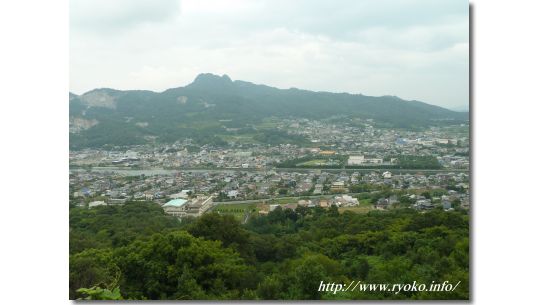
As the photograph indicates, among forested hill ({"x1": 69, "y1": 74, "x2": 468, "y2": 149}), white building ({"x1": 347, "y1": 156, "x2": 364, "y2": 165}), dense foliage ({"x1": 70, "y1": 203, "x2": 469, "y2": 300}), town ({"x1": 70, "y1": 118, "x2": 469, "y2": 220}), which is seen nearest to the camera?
dense foliage ({"x1": 70, "y1": 203, "x2": 469, "y2": 300})

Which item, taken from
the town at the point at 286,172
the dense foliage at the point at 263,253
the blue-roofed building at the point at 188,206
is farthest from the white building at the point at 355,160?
the blue-roofed building at the point at 188,206

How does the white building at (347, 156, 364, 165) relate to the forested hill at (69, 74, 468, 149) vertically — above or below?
below

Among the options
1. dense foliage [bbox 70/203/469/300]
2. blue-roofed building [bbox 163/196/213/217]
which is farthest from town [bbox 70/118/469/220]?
dense foliage [bbox 70/203/469/300]

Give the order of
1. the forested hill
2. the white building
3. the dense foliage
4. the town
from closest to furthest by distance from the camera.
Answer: the dense foliage
the town
the white building
the forested hill

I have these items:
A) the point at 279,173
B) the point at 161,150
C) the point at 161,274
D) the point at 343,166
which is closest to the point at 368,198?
the point at 343,166

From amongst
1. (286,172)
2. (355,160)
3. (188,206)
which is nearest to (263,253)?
(188,206)

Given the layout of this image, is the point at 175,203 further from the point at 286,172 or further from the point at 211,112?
the point at 211,112

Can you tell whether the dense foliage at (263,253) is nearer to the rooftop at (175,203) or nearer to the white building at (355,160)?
the rooftop at (175,203)

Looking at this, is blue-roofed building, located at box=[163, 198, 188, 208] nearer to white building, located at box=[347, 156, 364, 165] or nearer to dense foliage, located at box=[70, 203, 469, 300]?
dense foliage, located at box=[70, 203, 469, 300]
